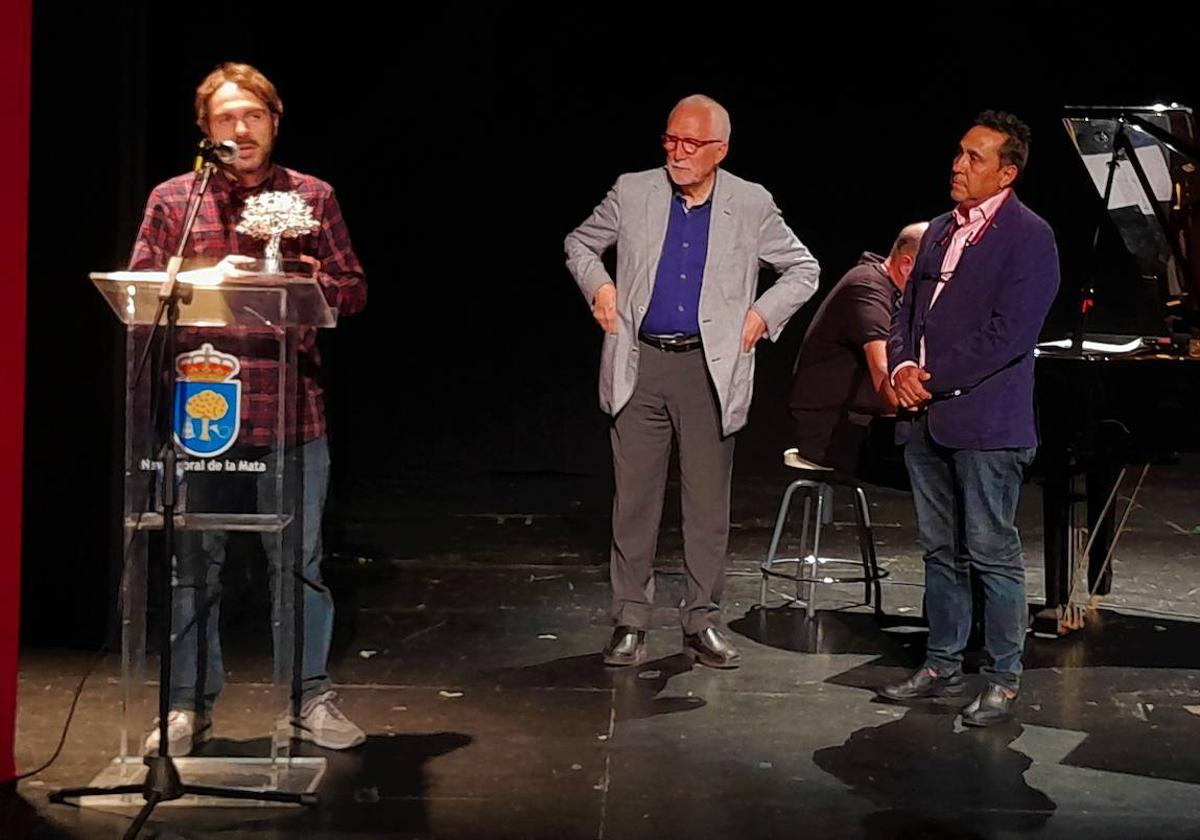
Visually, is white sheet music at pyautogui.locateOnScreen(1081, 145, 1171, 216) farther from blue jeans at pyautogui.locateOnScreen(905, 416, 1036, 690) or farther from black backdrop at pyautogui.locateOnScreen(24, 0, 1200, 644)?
black backdrop at pyautogui.locateOnScreen(24, 0, 1200, 644)

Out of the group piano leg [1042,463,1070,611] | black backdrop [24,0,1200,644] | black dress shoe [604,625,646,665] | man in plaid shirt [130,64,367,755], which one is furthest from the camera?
black backdrop [24,0,1200,644]

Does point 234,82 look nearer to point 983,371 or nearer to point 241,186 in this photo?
point 241,186

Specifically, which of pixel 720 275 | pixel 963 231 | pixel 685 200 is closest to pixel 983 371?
pixel 963 231

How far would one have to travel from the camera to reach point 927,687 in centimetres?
457

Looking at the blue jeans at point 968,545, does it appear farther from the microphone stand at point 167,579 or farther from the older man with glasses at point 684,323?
the microphone stand at point 167,579

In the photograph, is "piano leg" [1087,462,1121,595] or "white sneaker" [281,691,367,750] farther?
"piano leg" [1087,462,1121,595]

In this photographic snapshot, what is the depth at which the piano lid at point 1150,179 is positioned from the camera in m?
5.05

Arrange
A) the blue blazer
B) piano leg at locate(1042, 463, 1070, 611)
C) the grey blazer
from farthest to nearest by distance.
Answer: piano leg at locate(1042, 463, 1070, 611), the grey blazer, the blue blazer

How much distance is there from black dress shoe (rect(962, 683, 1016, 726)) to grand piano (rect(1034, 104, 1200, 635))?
970 millimetres

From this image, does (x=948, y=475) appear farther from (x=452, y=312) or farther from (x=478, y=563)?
(x=452, y=312)

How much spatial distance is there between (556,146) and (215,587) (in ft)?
16.7

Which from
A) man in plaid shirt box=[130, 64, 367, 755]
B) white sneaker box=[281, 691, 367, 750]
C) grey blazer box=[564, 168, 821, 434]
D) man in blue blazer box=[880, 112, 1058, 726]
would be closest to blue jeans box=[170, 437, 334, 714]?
man in plaid shirt box=[130, 64, 367, 755]

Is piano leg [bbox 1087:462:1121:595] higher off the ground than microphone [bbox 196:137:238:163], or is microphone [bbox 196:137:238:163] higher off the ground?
microphone [bbox 196:137:238:163]

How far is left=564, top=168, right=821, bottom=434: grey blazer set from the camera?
4.69 m
